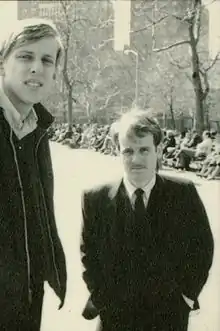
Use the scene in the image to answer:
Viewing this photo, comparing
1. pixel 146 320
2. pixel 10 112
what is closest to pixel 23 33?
pixel 10 112

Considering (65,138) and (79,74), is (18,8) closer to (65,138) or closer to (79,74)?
(79,74)

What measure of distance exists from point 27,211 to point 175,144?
17.2 inches

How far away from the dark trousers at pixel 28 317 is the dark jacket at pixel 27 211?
0.03 m

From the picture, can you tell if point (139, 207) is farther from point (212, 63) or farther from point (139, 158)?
point (212, 63)

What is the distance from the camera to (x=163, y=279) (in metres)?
1.26

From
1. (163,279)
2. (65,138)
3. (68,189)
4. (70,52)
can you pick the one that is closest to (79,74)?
(70,52)

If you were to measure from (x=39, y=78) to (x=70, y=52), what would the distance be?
0.16 m

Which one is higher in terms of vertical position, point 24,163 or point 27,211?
point 24,163

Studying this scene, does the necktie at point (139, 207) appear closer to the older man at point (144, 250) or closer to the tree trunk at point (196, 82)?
the older man at point (144, 250)

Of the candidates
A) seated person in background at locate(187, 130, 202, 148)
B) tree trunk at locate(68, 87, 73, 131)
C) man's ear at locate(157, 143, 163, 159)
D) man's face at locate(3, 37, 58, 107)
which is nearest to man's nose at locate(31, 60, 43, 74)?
man's face at locate(3, 37, 58, 107)

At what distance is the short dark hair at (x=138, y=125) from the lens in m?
1.21

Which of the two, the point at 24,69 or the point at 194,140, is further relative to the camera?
the point at 194,140

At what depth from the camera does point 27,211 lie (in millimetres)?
1204

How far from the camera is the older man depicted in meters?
1.25
